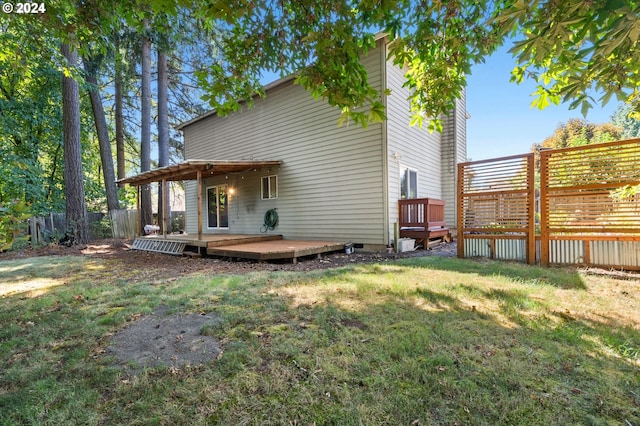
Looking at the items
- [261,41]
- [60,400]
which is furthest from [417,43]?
[60,400]

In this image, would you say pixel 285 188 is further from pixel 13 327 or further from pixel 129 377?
pixel 129 377

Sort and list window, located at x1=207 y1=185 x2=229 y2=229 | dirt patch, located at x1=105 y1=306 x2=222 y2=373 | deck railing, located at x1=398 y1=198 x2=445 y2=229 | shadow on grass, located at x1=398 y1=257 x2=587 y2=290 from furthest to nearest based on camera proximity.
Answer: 1. window, located at x1=207 y1=185 x2=229 y2=229
2. deck railing, located at x1=398 y1=198 x2=445 y2=229
3. shadow on grass, located at x1=398 y1=257 x2=587 y2=290
4. dirt patch, located at x1=105 y1=306 x2=222 y2=373

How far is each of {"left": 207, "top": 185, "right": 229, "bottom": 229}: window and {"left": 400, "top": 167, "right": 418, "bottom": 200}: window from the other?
23.4ft

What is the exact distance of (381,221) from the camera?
307 inches

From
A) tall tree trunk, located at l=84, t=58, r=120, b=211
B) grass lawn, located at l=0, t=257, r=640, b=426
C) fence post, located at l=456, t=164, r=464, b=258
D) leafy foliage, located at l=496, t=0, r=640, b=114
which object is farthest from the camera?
tall tree trunk, located at l=84, t=58, r=120, b=211

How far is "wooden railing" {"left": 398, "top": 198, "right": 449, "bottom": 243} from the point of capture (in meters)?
7.96

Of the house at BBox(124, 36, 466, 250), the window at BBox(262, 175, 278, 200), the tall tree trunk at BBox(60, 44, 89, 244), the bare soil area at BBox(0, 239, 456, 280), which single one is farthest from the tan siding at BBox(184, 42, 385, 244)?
the tall tree trunk at BBox(60, 44, 89, 244)

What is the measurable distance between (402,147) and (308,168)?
297 centimetres

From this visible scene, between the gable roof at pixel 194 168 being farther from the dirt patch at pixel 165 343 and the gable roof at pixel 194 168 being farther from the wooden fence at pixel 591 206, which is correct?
the wooden fence at pixel 591 206

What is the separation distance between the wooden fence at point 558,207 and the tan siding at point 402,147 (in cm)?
194

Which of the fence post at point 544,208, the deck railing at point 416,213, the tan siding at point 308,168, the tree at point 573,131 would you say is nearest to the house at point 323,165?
the tan siding at point 308,168

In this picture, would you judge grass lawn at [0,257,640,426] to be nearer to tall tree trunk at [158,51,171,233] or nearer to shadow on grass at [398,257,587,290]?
shadow on grass at [398,257,587,290]

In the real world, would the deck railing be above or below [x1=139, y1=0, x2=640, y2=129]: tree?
below

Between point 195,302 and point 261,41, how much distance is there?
310 centimetres
